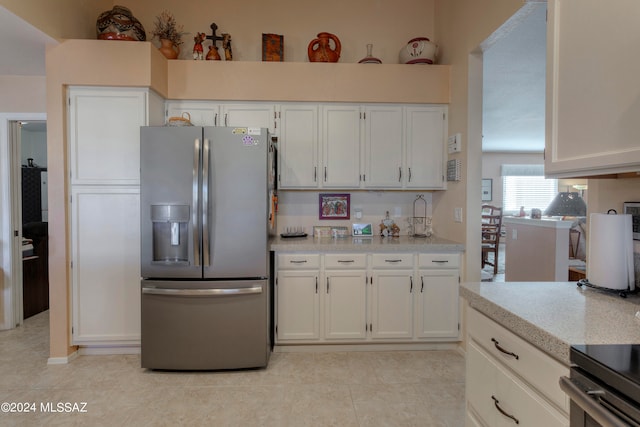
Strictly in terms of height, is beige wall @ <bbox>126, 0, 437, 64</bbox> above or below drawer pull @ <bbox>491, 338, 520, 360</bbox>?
above

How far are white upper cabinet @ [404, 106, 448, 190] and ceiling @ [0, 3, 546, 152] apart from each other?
2.35 ft

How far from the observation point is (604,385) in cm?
82

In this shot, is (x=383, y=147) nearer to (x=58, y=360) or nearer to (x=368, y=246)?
(x=368, y=246)

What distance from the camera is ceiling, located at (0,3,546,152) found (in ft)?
8.12

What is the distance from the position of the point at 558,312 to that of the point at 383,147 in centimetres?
230

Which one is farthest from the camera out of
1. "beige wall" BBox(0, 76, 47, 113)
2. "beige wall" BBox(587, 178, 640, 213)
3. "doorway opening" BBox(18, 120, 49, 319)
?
"doorway opening" BBox(18, 120, 49, 319)

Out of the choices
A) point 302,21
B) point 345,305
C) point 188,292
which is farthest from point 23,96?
point 345,305

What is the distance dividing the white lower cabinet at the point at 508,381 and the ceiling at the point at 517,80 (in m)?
2.03

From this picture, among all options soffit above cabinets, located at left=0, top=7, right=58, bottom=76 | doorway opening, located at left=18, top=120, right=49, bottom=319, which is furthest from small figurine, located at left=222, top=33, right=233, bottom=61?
doorway opening, located at left=18, top=120, right=49, bottom=319

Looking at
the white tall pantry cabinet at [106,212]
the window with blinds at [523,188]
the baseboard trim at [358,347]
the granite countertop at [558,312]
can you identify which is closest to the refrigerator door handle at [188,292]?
the white tall pantry cabinet at [106,212]

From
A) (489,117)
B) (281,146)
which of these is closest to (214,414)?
(281,146)

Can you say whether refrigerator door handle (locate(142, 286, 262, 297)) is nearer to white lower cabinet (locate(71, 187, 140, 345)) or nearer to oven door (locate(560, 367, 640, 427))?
white lower cabinet (locate(71, 187, 140, 345))

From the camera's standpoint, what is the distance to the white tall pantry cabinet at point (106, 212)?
2.74 metres

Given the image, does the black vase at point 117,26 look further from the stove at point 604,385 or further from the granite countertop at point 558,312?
the stove at point 604,385
